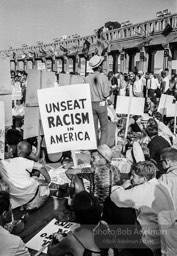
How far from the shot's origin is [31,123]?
4.15m

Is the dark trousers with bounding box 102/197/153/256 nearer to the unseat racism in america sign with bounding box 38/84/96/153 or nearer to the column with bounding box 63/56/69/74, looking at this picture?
the unseat racism in america sign with bounding box 38/84/96/153

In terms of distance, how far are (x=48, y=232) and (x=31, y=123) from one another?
1.85m

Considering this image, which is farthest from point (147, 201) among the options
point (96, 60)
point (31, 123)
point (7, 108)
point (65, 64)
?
point (65, 64)

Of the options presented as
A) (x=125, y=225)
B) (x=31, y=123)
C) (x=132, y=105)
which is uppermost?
(x=132, y=105)

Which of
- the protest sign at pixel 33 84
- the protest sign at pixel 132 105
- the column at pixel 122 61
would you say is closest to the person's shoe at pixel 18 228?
the protest sign at pixel 33 84

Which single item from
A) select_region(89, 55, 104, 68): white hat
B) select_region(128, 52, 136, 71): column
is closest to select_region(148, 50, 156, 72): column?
select_region(128, 52, 136, 71): column

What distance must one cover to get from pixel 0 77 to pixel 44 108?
87cm

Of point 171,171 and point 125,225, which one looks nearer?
point 125,225

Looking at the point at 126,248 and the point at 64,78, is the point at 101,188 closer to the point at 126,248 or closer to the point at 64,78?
the point at 126,248

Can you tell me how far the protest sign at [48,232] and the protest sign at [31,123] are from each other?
5.18 ft

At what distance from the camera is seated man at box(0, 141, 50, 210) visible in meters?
2.94

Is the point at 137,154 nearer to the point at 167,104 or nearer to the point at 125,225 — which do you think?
the point at 125,225

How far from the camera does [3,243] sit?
5.87ft

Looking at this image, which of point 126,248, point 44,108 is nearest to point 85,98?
point 44,108
